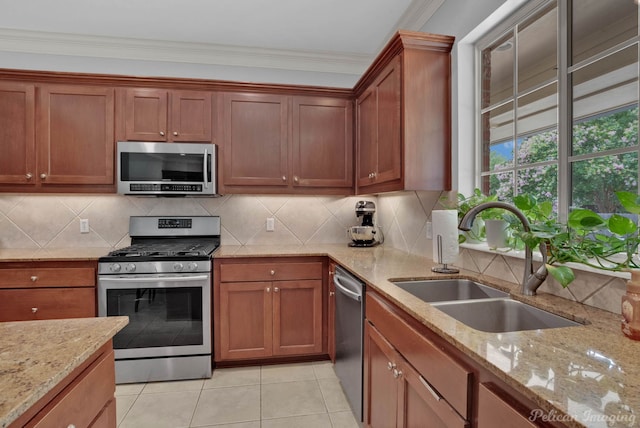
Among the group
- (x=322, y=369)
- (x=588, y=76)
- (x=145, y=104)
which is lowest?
(x=322, y=369)

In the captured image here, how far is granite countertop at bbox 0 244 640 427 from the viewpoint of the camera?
581 millimetres

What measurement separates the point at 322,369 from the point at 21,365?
6.86 feet

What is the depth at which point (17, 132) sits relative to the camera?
2.49 metres

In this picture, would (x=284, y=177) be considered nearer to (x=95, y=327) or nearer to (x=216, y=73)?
(x=216, y=73)

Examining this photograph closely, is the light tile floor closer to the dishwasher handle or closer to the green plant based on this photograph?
the dishwasher handle

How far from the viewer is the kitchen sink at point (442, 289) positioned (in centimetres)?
163

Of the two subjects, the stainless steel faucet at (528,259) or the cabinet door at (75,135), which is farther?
the cabinet door at (75,135)

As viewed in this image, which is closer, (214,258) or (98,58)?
(214,258)

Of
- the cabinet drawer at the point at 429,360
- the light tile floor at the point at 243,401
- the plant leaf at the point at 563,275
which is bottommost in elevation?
the light tile floor at the point at 243,401

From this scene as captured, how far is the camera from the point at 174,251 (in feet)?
8.19

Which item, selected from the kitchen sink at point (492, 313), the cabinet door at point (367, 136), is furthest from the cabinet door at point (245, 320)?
the kitchen sink at point (492, 313)

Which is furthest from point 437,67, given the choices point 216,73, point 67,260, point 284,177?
point 67,260

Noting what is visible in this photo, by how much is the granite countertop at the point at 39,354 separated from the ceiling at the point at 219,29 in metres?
2.20

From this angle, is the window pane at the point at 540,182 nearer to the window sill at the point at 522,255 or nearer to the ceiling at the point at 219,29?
the window sill at the point at 522,255
